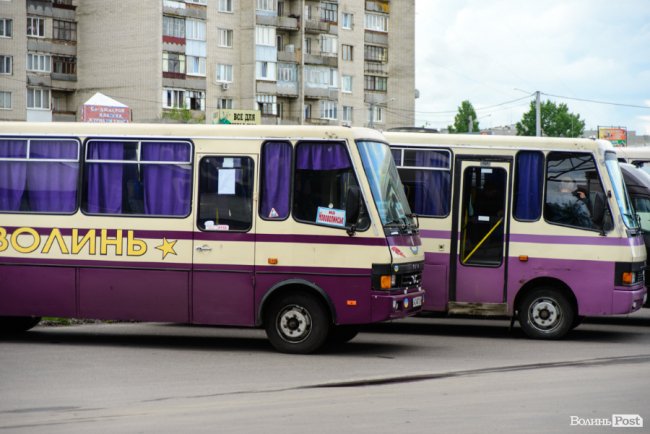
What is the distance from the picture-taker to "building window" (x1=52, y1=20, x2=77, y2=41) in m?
81.4

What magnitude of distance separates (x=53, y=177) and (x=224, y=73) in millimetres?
69440

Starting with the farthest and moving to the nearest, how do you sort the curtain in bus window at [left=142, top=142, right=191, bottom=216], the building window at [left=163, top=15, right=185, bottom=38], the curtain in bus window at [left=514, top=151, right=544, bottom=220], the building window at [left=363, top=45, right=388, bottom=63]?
the building window at [left=363, top=45, right=388, bottom=63]
the building window at [left=163, top=15, right=185, bottom=38]
the curtain in bus window at [left=514, top=151, right=544, bottom=220]
the curtain in bus window at [left=142, top=142, right=191, bottom=216]

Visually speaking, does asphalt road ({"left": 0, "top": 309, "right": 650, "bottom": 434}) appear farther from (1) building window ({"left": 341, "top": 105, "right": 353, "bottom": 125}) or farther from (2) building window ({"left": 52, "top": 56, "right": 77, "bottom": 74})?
(1) building window ({"left": 341, "top": 105, "right": 353, "bottom": 125})

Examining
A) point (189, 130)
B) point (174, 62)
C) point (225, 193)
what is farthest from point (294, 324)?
point (174, 62)

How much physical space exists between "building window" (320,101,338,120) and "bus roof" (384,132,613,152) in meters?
74.0

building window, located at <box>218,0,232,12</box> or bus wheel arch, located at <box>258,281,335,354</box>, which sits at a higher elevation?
building window, located at <box>218,0,232,12</box>

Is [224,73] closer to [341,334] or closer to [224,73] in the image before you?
[224,73]

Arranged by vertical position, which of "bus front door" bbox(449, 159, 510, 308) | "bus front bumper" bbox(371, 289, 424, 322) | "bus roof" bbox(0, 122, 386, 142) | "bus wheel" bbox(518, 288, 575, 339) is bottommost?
"bus wheel" bbox(518, 288, 575, 339)

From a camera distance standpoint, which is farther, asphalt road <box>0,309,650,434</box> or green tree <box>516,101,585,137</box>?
green tree <box>516,101,585,137</box>

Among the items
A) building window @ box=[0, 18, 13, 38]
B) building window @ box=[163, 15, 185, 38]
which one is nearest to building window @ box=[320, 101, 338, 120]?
building window @ box=[163, 15, 185, 38]

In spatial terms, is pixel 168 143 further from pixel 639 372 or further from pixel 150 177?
pixel 639 372

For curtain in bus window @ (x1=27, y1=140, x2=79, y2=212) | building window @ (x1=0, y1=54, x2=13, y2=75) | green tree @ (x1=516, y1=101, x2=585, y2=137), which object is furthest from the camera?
green tree @ (x1=516, y1=101, x2=585, y2=137)

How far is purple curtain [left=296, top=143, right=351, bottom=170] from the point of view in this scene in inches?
582

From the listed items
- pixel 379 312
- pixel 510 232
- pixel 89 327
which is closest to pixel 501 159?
pixel 510 232
